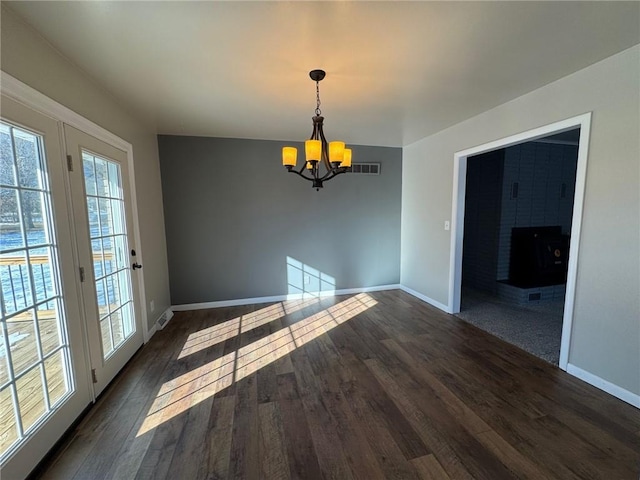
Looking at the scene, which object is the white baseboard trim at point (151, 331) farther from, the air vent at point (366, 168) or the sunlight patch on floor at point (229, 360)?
the air vent at point (366, 168)

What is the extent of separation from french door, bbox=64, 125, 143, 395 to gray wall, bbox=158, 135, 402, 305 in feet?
3.53

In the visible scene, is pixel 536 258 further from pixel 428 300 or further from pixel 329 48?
pixel 329 48

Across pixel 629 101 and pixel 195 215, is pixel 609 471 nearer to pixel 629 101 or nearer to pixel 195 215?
pixel 629 101

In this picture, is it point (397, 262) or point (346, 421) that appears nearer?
point (346, 421)

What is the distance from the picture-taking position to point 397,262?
489cm

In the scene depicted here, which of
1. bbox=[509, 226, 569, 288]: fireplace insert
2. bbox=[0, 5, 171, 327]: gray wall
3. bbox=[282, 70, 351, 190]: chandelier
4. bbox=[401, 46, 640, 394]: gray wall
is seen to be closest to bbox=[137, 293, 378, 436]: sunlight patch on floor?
bbox=[0, 5, 171, 327]: gray wall

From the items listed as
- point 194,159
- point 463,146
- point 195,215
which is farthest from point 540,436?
point 194,159

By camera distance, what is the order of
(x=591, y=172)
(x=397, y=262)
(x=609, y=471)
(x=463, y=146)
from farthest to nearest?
(x=397, y=262)
(x=463, y=146)
(x=591, y=172)
(x=609, y=471)

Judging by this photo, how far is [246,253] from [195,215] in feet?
2.99

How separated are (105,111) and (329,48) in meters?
2.06

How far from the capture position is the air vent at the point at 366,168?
14.7 feet

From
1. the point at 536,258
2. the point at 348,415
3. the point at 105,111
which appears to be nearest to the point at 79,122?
the point at 105,111

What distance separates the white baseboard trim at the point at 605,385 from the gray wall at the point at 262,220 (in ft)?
9.13

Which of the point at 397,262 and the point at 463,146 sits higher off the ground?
the point at 463,146
